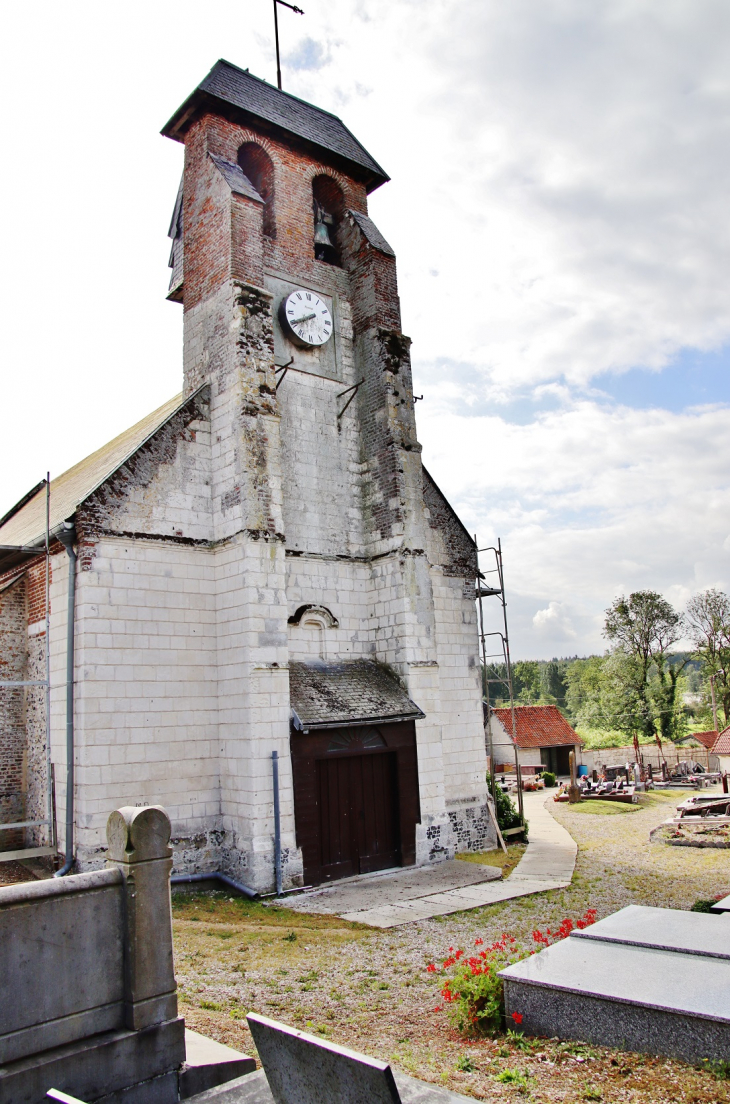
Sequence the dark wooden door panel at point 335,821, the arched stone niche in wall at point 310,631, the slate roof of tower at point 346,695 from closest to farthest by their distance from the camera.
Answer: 1. the slate roof of tower at point 346,695
2. the dark wooden door panel at point 335,821
3. the arched stone niche in wall at point 310,631

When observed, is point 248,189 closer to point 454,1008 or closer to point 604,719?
point 454,1008

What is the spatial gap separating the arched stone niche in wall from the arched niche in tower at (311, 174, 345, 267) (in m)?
7.74

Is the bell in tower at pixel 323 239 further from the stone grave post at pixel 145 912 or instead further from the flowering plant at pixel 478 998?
the flowering plant at pixel 478 998

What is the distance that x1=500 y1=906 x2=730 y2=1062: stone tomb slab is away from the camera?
5246 mm

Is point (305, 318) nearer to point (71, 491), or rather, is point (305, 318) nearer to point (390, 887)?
point (71, 491)

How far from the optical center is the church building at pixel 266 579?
40.9 feet

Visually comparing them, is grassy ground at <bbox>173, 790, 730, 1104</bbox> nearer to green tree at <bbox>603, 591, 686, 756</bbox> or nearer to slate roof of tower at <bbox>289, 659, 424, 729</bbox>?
slate roof of tower at <bbox>289, 659, 424, 729</bbox>

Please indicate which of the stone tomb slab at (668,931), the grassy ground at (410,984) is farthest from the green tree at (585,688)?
the stone tomb slab at (668,931)

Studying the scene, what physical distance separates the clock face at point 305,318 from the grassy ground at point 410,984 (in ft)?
33.9

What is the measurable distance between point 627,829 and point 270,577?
13.6m

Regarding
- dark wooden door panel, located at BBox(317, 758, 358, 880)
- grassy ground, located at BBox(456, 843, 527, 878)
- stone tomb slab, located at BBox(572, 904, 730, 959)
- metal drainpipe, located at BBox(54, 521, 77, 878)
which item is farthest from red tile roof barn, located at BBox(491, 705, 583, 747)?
stone tomb slab, located at BBox(572, 904, 730, 959)

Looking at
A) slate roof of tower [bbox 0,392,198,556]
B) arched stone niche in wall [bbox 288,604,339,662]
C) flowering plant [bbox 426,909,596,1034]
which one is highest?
slate roof of tower [bbox 0,392,198,556]

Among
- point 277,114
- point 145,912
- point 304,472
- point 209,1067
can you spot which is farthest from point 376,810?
point 277,114

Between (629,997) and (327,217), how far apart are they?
52.4ft
